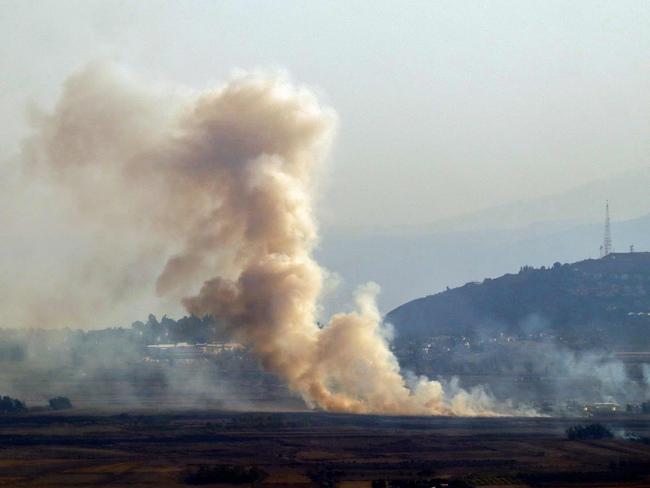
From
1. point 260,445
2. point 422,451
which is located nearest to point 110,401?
point 260,445

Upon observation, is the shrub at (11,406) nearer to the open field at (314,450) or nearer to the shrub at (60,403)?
the shrub at (60,403)

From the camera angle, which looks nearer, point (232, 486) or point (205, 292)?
point (232, 486)

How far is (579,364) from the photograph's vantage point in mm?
181000

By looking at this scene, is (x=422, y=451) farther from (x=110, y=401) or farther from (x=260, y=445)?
(x=110, y=401)

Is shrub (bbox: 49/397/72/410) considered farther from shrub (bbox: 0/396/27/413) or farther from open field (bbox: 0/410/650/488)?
open field (bbox: 0/410/650/488)

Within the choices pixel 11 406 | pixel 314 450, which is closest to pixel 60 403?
pixel 11 406

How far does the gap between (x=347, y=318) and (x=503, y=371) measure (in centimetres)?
7473

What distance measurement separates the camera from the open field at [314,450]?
86.2m

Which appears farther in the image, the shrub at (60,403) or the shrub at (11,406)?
the shrub at (60,403)

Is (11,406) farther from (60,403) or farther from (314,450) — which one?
(314,450)

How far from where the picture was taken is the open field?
283 feet

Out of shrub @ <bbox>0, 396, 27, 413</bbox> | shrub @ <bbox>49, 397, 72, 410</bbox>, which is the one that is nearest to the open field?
shrub @ <bbox>0, 396, 27, 413</bbox>

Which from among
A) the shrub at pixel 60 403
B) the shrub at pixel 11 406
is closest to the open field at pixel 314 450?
the shrub at pixel 11 406

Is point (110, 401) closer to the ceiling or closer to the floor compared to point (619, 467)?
closer to the ceiling
